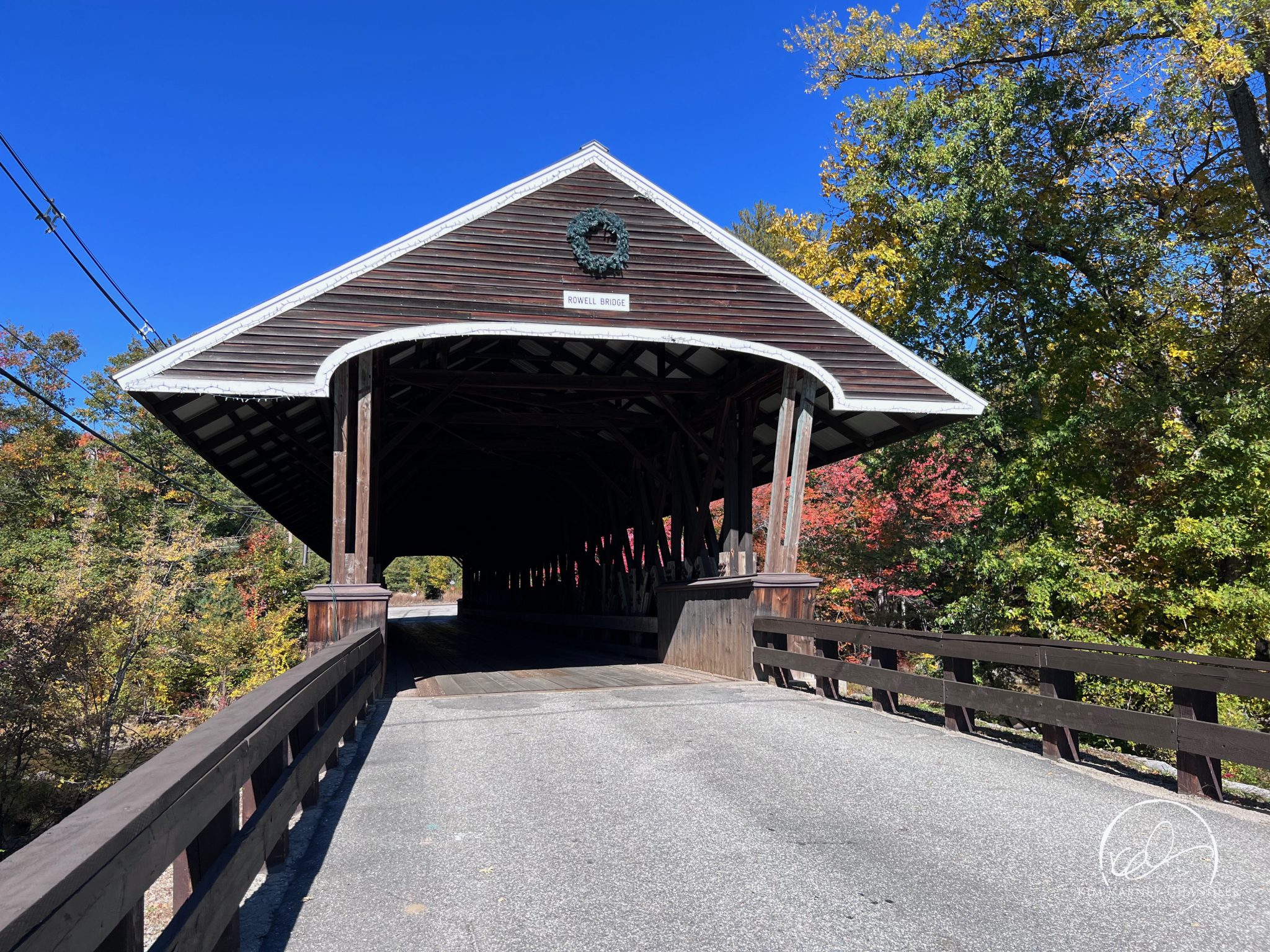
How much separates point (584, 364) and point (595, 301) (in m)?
5.49

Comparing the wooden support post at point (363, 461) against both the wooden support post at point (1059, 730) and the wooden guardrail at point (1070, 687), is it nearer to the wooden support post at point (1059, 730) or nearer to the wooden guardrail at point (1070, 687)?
the wooden guardrail at point (1070, 687)

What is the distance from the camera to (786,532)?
10836 mm

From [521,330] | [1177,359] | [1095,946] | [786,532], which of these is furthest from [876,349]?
[1095,946]

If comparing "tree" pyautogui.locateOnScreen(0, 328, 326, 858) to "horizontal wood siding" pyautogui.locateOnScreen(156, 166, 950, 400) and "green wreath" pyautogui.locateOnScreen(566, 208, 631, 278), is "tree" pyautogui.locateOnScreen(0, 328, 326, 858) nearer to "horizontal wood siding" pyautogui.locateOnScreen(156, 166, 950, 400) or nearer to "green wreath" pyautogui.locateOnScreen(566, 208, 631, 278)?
"horizontal wood siding" pyautogui.locateOnScreen(156, 166, 950, 400)

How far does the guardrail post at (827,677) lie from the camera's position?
8820mm

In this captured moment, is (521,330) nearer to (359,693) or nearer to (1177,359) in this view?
(359,693)

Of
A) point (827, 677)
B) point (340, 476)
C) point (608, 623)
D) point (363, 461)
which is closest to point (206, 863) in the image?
point (827, 677)

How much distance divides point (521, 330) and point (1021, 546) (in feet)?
33.7

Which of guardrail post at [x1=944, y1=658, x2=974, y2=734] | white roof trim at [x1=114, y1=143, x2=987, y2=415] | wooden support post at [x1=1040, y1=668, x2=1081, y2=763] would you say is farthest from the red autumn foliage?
wooden support post at [x1=1040, y1=668, x2=1081, y2=763]

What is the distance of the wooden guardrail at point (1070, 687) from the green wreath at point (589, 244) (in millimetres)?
4684

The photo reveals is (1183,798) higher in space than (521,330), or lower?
lower

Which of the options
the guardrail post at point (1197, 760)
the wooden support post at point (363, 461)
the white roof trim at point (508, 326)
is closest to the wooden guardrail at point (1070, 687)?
the guardrail post at point (1197, 760)

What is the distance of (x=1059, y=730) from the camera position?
611 cm

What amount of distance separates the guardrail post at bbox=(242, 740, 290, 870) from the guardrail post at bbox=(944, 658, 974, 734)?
500 cm
